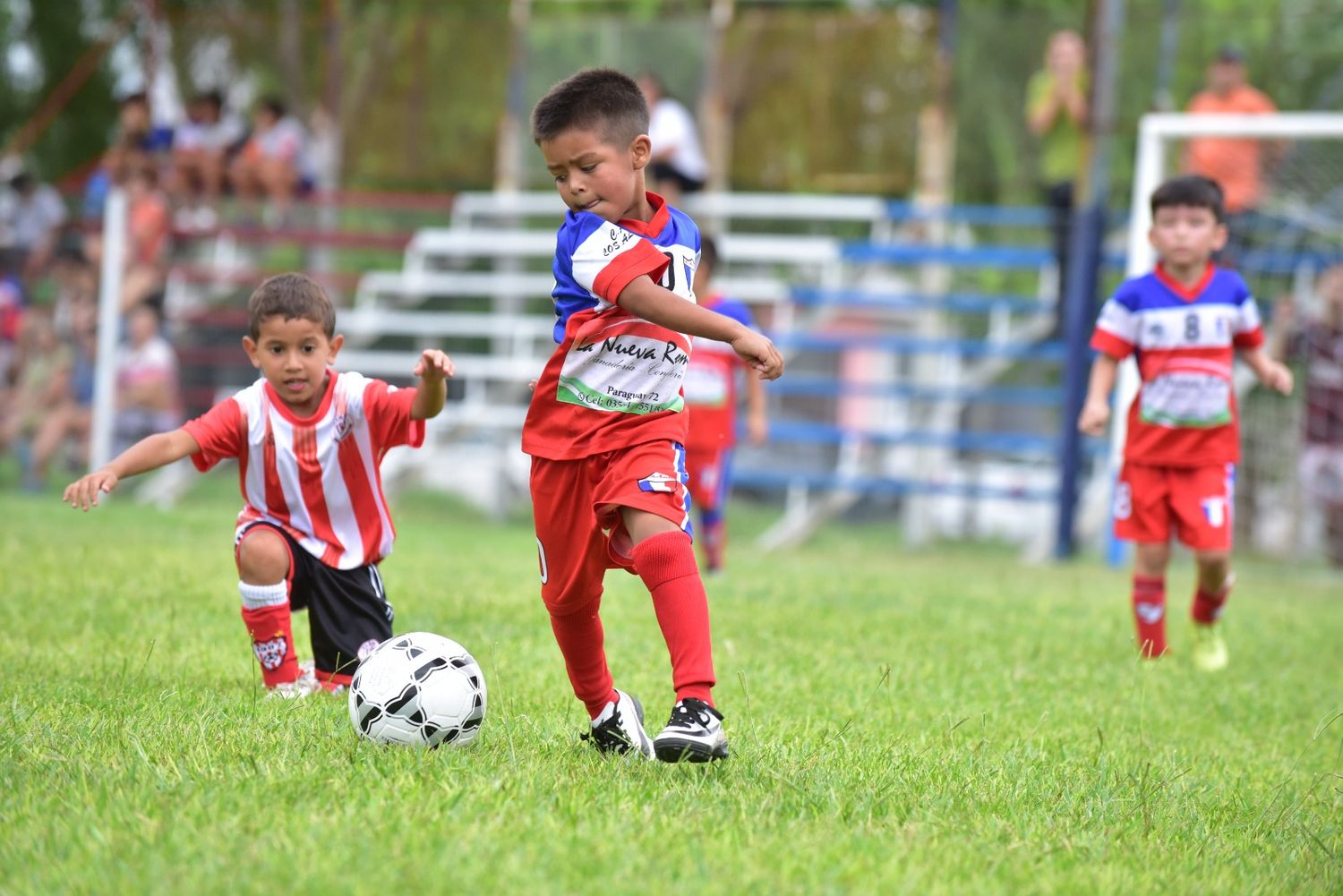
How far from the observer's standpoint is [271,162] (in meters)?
15.6

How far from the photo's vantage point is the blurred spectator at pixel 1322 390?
11820mm

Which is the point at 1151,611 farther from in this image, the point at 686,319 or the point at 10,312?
the point at 10,312

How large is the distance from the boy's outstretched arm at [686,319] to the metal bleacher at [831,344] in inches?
379

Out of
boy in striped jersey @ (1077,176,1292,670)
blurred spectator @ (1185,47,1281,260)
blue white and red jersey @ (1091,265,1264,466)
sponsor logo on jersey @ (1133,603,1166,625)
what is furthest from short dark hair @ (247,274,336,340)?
blurred spectator @ (1185,47,1281,260)

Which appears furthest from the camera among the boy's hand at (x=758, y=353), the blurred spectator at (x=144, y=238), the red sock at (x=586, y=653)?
the blurred spectator at (x=144, y=238)

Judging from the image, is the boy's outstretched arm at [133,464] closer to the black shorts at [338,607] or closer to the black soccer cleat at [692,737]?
the black shorts at [338,607]

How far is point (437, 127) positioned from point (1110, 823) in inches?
573

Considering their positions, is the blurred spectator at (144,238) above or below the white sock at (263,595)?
above

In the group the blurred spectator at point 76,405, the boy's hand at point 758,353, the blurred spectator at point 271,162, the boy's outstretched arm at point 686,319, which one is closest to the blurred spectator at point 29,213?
the blurred spectator at point 76,405

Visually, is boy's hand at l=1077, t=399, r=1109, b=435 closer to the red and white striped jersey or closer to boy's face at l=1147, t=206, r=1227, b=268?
boy's face at l=1147, t=206, r=1227, b=268

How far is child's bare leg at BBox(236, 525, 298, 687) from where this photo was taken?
4.80 metres

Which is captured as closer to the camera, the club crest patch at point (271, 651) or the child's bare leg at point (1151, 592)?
the club crest patch at point (271, 651)

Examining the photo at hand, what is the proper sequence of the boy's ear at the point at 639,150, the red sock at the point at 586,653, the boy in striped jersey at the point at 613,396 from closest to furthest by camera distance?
the boy in striped jersey at the point at 613,396 < the boy's ear at the point at 639,150 < the red sock at the point at 586,653

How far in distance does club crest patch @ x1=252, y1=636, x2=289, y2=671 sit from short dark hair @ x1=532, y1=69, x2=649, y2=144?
184 centimetres
